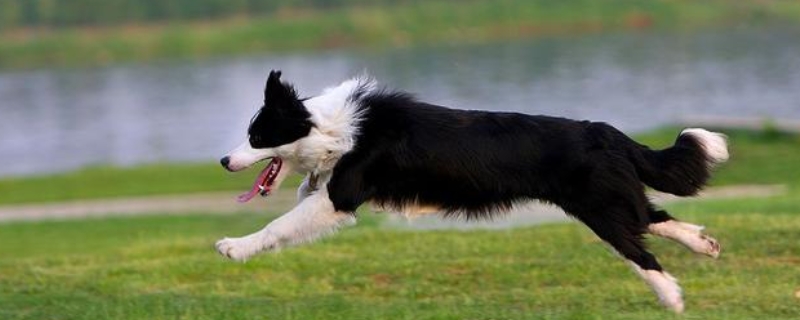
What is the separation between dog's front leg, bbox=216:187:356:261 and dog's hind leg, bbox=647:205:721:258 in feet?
6.03

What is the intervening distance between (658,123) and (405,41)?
4944 centimetres

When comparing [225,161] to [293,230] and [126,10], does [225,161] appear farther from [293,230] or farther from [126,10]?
[126,10]

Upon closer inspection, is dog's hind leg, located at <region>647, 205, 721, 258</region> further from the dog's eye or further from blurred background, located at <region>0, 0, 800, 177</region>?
blurred background, located at <region>0, 0, 800, 177</region>

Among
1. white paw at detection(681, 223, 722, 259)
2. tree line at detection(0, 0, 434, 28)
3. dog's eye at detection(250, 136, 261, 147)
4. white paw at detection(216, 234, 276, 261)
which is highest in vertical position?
tree line at detection(0, 0, 434, 28)

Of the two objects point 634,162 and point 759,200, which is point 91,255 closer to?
point 634,162

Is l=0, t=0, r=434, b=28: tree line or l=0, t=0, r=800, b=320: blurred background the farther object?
l=0, t=0, r=434, b=28: tree line

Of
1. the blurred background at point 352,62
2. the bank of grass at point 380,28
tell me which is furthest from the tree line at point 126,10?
the bank of grass at point 380,28

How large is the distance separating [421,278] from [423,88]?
36841 millimetres

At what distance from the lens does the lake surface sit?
3581cm

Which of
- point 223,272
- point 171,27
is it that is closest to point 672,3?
point 171,27

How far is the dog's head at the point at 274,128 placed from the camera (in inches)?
295

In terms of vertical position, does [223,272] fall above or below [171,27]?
below

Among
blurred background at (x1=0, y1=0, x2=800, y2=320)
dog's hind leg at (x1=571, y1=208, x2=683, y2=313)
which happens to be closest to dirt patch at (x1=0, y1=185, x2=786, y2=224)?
blurred background at (x1=0, y1=0, x2=800, y2=320)

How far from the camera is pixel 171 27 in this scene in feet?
277
